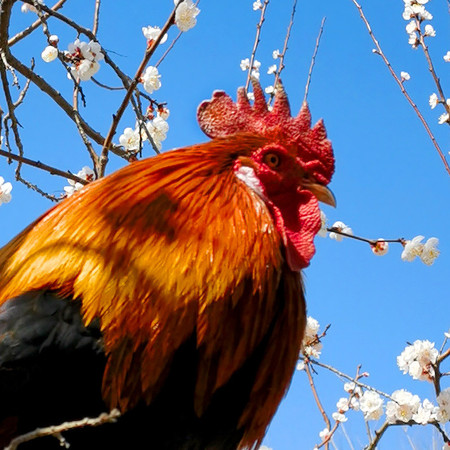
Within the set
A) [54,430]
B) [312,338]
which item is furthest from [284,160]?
[312,338]

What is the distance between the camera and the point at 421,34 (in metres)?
5.68

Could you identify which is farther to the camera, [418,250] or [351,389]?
[351,389]

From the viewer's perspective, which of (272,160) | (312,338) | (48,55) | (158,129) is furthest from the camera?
(312,338)

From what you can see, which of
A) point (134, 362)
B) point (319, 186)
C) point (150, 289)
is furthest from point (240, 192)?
point (134, 362)

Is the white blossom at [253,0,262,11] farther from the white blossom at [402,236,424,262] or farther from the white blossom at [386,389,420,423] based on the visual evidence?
the white blossom at [386,389,420,423]

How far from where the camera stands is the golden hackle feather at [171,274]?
2258mm

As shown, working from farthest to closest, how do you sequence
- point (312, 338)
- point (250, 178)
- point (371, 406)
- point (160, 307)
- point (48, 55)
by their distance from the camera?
point (371, 406) < point (312, 338) < point (48, 55) < point (250, 178) < point (160, 307)

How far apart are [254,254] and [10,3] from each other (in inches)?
94.5

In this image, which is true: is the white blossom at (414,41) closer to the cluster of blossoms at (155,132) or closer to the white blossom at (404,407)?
the cluster of blossoms at (155,132)

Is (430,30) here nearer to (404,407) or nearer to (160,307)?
(404,407)

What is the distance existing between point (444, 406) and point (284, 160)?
298 centimetres

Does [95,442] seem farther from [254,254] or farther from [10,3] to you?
[10,3]

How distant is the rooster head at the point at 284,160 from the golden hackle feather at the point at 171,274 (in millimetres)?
97

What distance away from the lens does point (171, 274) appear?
233cm
